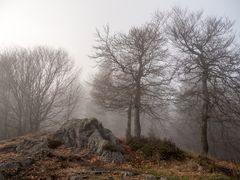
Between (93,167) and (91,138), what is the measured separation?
12.1 ft

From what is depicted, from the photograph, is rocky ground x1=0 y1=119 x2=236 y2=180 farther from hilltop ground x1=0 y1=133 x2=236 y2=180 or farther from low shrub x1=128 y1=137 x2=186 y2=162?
low shrub x1=128 y1=137 x2=186 y2=162

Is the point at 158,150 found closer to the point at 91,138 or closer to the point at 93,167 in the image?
the point at 91,138

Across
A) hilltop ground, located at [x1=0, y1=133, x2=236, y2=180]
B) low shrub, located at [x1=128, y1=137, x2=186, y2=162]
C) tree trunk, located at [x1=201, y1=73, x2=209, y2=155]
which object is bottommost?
hilltop ground, located at [x1=0, y1=133, x2=236, y2=180]

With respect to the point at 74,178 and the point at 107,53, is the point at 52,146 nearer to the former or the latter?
the point at 74,178

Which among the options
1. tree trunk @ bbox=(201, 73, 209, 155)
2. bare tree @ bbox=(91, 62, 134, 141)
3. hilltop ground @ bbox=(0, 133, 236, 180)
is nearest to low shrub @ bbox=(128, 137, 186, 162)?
hilltop ground @ bbox=(0, 133, 236, 180)

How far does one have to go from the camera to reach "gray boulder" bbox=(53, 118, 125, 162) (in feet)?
50.3

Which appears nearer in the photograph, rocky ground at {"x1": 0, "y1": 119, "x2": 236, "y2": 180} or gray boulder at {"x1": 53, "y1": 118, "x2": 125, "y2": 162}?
rocky ground at {"x1": 0, "y1": 119, "x2": 236, "y2": 180}

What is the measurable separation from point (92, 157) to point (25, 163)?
3680mm

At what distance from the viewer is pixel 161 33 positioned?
24.7 meters

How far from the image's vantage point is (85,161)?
47.7 feet

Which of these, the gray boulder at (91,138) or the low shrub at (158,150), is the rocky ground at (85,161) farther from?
the low shrub at (158,150)

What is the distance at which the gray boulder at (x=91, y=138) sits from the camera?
1534 cm

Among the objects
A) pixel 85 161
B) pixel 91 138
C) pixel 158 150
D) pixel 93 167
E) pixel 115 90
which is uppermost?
pixel 115 90

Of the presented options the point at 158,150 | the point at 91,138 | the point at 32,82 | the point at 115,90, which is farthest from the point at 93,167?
the point at 32,82
